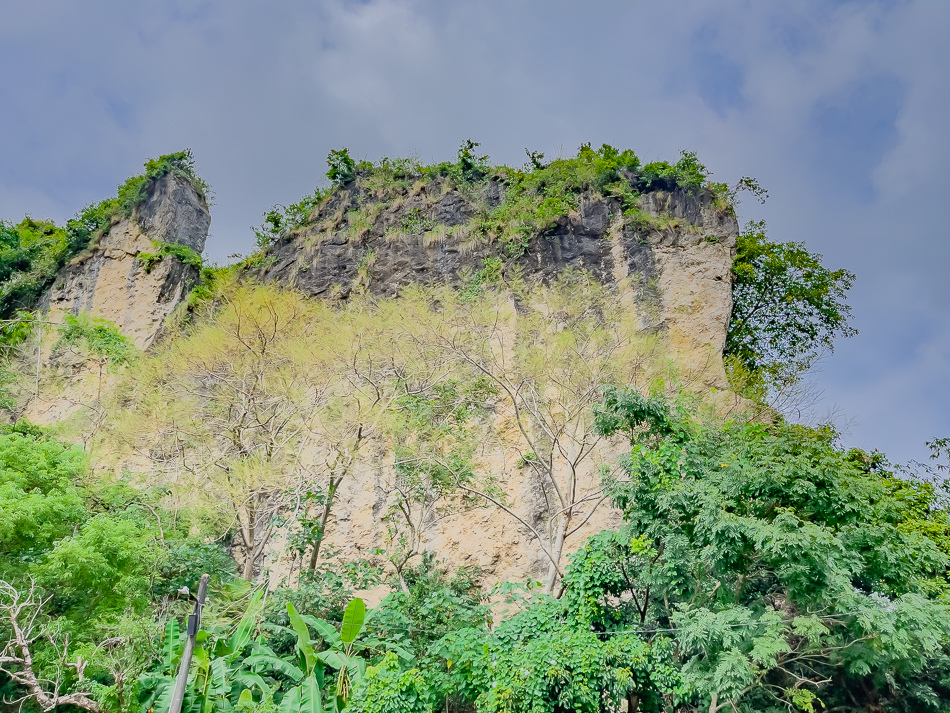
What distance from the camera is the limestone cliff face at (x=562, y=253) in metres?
14.3

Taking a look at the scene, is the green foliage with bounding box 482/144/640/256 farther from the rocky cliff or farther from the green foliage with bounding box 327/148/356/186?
the green foliage with bounding box 327/148/356/186

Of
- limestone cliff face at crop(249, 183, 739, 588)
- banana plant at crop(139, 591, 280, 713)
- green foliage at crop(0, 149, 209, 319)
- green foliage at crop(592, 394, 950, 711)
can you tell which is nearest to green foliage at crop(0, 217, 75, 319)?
green foliage at crop(0, 149, 209, 319)

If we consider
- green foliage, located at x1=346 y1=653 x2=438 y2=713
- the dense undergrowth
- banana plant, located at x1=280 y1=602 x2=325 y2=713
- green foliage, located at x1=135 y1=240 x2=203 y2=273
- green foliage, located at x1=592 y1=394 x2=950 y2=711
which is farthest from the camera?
green foliage, located at x1=135 y1=240 x2=203 y2=273

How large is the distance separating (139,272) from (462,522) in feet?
39.7

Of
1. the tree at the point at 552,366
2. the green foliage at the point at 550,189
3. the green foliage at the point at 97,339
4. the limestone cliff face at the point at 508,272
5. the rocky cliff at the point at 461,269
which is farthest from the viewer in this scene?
the green foliage at the point at 550,189

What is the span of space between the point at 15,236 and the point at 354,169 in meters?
10.9

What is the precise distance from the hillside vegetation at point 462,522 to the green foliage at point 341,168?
18.3 feet

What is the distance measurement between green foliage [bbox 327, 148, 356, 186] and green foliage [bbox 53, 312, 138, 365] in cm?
731

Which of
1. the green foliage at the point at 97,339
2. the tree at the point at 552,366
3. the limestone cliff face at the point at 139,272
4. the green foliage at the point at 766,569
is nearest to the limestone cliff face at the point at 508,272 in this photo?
the tree at the point at 552,366

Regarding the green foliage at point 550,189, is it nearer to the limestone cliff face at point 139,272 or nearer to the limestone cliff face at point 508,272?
the limestone cliff face at point 508,272

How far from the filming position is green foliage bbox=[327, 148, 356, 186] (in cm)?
1886

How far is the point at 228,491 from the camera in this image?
33.9 ft

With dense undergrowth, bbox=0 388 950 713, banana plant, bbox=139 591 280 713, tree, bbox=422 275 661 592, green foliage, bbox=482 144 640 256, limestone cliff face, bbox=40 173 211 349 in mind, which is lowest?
banana plant, bbox=139 591 280 713

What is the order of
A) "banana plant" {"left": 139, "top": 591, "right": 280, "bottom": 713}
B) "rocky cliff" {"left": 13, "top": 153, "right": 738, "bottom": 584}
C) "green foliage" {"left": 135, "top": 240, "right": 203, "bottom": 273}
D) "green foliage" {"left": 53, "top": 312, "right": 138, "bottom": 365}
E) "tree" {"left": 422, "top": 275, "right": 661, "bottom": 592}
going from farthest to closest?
"green foliage" {"left": 135, "top": 240, "right": 203, "bottom": 273}, "green foliage" {"left": 53, "top": 312, "right": 138, "bottom": 365}, "rocky cliff" {"left": 13, "top": 153, "right": 738, "bottom": 584}, "tree" {"left": 422, "top": 275, "right": 661, "bottom": 592}, "banana plant" {"left": 139, "top": 591, "right": 280, "bottom": 713}
